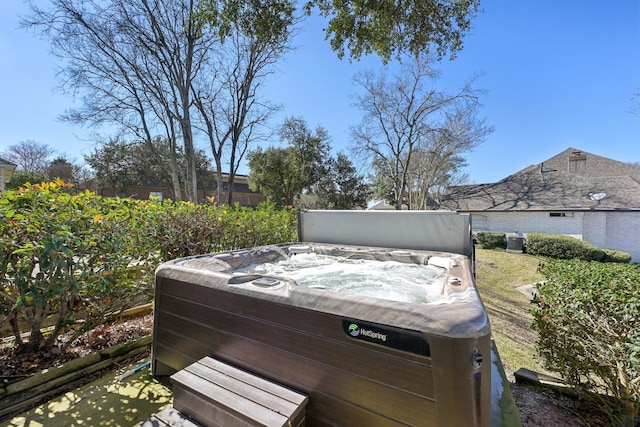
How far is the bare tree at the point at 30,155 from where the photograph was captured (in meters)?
16.6

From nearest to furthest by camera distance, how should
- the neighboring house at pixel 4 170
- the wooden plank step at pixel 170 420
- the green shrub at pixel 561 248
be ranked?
the wooden plank step at pixel 170 420 < the neighboring house at pixel 4 170 < the green shrub at pixel 561 248

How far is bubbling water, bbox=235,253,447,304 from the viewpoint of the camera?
7.66 ft

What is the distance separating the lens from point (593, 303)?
5.72ft

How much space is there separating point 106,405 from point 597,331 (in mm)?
3227

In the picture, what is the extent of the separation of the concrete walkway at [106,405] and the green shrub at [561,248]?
42.4 feet

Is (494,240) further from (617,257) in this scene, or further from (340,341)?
(340,341)

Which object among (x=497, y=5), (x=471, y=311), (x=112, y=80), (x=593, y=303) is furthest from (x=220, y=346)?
(x=112, y=80)

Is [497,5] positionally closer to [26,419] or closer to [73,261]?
[73,261]

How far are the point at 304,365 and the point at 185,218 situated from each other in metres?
2.65

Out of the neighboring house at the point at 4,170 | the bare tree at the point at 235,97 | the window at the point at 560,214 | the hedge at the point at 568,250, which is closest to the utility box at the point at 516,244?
the hedge at the point at 568,250

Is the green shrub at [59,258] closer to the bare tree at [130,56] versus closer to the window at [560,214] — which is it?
the bare tree at [130,56]

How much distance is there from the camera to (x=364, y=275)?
2889mm

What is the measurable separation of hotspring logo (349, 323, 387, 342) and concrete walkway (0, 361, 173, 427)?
1548 mm

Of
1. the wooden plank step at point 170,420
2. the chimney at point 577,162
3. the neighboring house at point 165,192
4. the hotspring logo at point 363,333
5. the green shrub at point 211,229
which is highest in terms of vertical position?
the chimney at point 577,162
